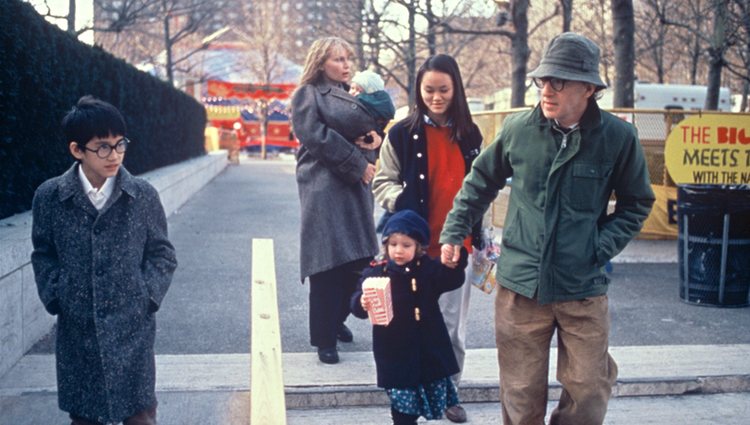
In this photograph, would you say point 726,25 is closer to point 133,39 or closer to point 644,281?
point 644,281

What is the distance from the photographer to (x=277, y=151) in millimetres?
52562

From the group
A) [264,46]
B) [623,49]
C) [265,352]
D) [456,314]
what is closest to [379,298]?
[265,352]

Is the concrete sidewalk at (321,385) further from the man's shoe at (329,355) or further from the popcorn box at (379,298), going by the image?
the popcorn box at (379,298)

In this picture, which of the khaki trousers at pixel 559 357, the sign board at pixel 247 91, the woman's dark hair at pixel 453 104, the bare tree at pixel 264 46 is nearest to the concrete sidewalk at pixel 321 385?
the khaki trousers at pixel 559 357

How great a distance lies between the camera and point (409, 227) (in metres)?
4.04

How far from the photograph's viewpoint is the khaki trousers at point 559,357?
3664 mm

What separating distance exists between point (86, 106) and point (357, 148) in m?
2.34

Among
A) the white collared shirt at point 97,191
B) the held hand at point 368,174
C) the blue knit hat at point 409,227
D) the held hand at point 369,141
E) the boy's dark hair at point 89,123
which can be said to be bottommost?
the blue knit hat at point 409,227

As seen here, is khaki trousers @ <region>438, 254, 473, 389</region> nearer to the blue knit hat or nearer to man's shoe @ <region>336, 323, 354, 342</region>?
the blue knit hat

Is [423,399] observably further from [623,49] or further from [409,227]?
[623,49]

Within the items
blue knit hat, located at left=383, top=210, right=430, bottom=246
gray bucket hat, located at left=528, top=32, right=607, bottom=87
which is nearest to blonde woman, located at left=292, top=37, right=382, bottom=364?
blue knit hat, located at left=383, top=210, right=430, bottom=246

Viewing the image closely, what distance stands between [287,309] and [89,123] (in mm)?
4425

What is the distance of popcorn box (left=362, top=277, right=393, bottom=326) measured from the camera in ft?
12.8

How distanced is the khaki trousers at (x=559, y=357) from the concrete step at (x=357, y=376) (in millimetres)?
1511
